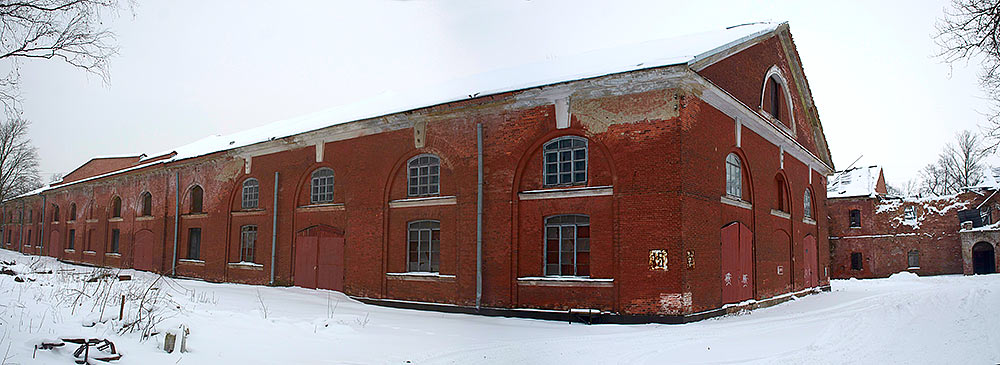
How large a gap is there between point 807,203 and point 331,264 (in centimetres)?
1560

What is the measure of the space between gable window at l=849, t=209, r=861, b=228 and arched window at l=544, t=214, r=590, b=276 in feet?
108

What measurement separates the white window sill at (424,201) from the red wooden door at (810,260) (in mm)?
12278

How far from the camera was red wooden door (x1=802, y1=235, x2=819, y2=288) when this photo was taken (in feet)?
70.2

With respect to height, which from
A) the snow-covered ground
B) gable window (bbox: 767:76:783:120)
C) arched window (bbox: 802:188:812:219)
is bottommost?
the snow-covered ground

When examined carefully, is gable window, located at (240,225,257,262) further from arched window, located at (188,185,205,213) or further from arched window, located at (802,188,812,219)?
arched window, located at (802,188,812,219)

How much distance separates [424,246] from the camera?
16172mm

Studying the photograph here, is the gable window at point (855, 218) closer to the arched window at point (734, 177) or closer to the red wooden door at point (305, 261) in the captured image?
the arched window at point (734, 177)

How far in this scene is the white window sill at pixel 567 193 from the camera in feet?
44.0

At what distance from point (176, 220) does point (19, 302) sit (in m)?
16.9

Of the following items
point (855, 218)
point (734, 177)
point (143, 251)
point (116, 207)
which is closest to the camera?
point (734, 177)

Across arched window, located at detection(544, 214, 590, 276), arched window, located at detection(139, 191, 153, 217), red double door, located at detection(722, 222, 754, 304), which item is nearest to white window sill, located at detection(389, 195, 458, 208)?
arched window, located at detection(544, 214, 590, 276)

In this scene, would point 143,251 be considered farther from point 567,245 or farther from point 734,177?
point 734,177

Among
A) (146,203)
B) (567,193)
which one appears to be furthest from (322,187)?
(146,203)

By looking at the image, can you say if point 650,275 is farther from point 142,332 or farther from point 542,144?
point 142,332
